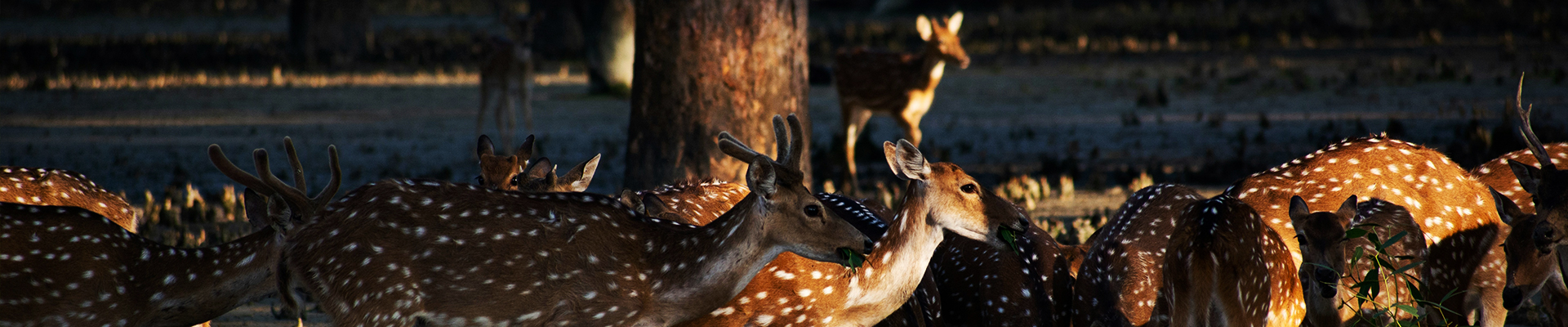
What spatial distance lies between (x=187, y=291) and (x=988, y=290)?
10.4 feet

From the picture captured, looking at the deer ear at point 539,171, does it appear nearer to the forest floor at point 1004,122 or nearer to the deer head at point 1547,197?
the forest floor at point 1004,122

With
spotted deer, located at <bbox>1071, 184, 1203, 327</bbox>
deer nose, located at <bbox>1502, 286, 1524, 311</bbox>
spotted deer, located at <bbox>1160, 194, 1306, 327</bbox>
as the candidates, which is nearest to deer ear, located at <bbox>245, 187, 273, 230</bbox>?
spotted deer, located at <bbox>1071, 184, 1203, 327</bbox>

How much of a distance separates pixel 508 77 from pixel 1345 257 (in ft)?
40.8

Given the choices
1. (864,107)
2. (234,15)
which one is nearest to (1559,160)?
(864,107)

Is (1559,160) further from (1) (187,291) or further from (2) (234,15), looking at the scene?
(2) (234,15)

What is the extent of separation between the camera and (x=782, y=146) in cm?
497

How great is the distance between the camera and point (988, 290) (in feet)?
19.7

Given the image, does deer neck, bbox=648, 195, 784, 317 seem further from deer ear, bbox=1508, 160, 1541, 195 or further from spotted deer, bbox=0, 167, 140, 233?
deer ear, bbox=1508, 160, 1541, 195

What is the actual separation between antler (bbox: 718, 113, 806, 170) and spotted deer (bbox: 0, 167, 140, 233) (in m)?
3.03

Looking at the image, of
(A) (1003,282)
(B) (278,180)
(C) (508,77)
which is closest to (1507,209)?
(A) (1003,282)

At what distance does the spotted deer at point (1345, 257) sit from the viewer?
482 cm

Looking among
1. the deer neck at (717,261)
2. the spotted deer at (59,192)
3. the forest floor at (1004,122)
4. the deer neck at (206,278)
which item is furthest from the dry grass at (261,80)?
the deer neck at (717,261)

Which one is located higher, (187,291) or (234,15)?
(187,291)

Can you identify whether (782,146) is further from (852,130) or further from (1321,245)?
(852,130)
